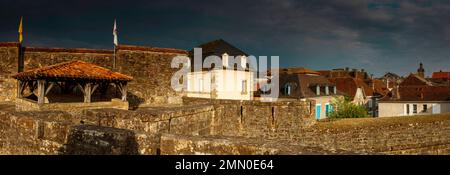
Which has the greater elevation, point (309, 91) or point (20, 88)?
point (309, 91)

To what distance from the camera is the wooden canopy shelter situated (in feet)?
43.4

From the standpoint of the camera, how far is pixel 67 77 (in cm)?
1362

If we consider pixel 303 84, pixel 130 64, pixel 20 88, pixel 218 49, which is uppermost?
pixel 218 49

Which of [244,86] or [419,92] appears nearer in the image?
[244,86]

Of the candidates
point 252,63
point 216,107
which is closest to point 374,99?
point 252,63

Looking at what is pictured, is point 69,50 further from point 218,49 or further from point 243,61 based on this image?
point 243,61

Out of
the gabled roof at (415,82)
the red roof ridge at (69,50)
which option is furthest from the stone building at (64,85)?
the gabled roof at (415,82)

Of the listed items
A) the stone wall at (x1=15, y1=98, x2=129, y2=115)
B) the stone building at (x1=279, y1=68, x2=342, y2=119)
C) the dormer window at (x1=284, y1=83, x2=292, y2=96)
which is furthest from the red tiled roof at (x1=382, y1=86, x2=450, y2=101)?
the stone wall at (x1=15, y1=98, x2=129, y2=115)

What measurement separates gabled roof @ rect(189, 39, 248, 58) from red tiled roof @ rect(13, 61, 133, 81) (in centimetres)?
1485

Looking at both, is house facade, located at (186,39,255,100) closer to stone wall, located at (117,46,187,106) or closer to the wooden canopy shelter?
stone wall, located at (117,46,187,106)

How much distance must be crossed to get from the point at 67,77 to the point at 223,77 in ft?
52.6

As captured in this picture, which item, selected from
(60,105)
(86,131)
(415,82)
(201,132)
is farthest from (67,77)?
(415,82)

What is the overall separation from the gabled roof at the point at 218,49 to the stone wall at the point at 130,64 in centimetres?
846
